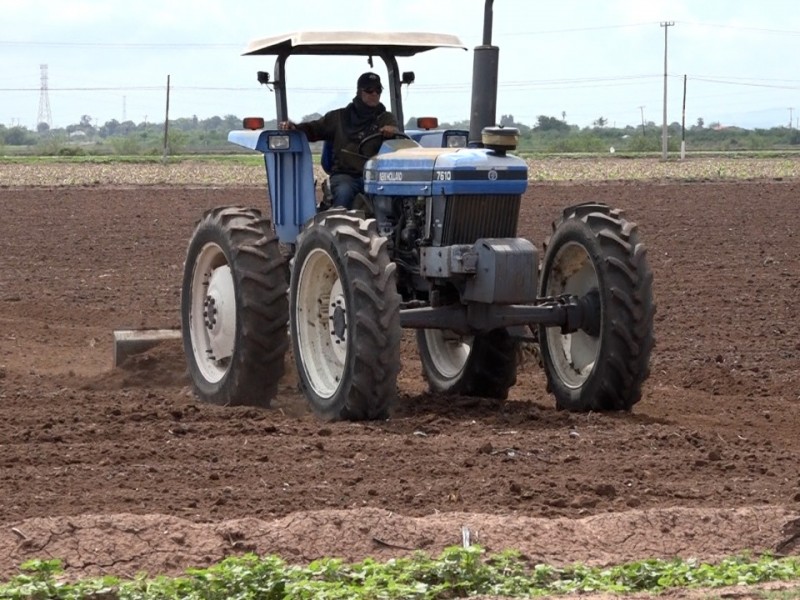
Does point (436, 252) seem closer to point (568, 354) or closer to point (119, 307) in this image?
point (568, 354)

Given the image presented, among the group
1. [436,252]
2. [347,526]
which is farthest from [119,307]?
[347,526]

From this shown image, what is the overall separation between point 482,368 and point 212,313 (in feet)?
5.90

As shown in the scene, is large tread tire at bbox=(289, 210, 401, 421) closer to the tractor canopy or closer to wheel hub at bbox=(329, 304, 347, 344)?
wheel hub at bbox=(329, 304, 347, 344)

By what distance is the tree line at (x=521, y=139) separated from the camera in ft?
214

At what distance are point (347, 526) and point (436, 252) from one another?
10.4 feet

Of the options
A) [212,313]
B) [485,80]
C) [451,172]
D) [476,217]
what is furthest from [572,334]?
[212,313]

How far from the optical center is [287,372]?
1065 centimetres

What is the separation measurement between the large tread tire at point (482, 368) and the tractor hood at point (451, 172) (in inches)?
41.9

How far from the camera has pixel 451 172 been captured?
343 inches

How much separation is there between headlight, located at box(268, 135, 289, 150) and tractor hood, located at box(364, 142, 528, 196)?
0.72m

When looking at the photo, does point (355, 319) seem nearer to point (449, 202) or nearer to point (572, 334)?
point (449, 202)

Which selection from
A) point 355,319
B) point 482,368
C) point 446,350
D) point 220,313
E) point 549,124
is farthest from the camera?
point 549,124

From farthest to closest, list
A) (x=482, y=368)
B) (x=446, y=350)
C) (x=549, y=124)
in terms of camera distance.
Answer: (x=549, y=124) < (x=446, y=350) < (x=482, y=368)

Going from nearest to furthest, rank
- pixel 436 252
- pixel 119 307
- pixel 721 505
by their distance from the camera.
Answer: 1. pixel 721 505
2. pixel 436 252
3. pixel 119 307
